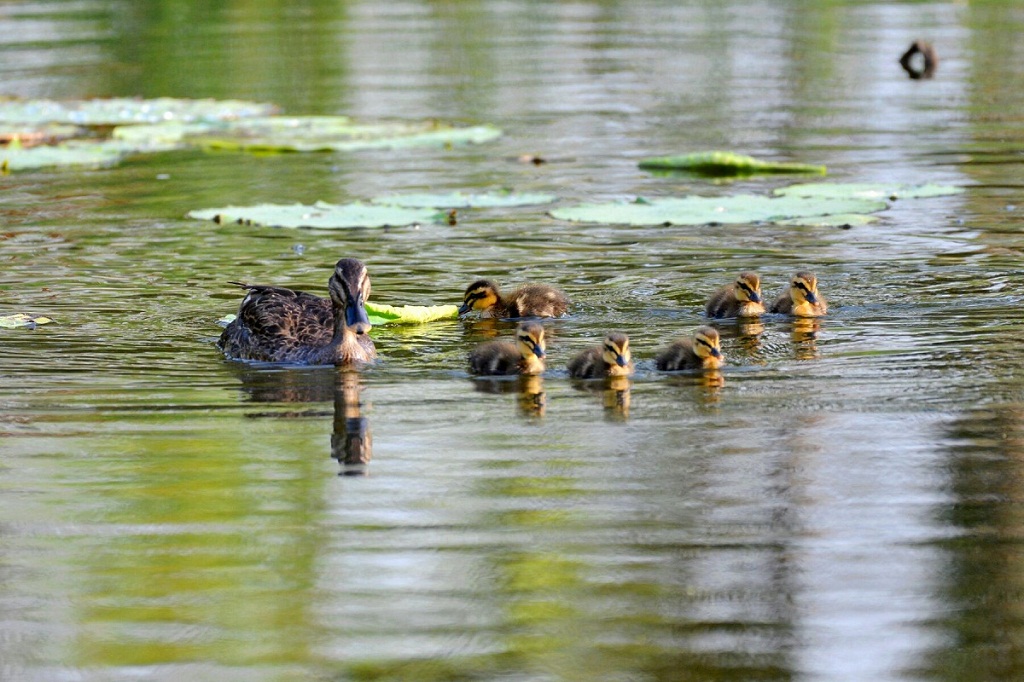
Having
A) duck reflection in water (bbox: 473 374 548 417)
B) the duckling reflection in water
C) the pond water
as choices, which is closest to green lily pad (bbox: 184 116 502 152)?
the pond water

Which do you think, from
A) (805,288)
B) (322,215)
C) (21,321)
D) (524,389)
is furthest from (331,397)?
(322,215)

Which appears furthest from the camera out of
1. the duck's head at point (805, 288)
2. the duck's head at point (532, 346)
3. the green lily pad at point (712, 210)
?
the green lily pad at point (712, 210)

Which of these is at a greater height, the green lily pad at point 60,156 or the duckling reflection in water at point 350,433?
the green lily pad at point 60,156

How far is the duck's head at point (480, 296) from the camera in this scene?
884cm

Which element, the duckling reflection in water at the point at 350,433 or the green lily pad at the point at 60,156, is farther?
the green lily pad at the point at 60,156

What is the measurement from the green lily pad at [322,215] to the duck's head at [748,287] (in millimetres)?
2905

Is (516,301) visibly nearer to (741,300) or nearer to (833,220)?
(741,300)

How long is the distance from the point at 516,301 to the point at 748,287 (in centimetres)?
115

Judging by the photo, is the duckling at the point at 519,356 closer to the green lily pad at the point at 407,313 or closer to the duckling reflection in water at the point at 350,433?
the duckling reflection in water at the point at 350,433

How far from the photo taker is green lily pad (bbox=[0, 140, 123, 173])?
45.8 ft

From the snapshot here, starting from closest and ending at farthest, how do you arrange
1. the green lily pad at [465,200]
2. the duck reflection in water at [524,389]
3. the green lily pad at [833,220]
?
the duck reflection in water at [524,389] < the green lily pad at [833,220] < the green lily pad at [465,200]

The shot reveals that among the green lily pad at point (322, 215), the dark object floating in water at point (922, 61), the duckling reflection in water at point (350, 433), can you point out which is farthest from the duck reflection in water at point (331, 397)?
the dark object floating in water at point (922, 61)

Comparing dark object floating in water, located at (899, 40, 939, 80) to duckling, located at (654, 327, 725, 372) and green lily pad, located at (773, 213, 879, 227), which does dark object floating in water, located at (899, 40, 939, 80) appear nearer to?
green lily pad, located at (773, 213, 879, 227)

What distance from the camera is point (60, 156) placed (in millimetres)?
14133
